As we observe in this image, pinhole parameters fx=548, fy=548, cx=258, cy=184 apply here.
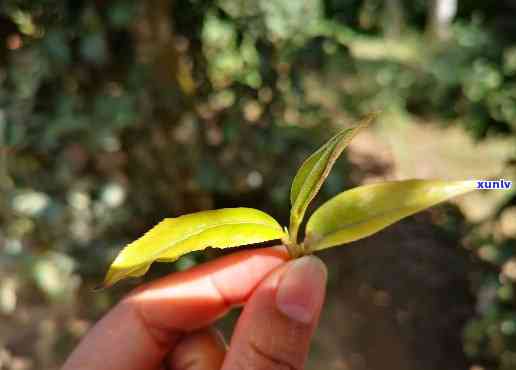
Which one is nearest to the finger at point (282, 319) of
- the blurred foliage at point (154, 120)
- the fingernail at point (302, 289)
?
the fingernail at point (302, 289)

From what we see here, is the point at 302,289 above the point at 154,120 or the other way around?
above

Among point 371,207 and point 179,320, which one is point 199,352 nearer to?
point 179,320

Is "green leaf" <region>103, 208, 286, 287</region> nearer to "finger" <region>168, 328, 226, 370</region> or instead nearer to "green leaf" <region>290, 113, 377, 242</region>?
"green leaf" <region>290, 113, 377, 242</region>

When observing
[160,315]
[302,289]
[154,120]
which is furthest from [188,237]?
[154,120]

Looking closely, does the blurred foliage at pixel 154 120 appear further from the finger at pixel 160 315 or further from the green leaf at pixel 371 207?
the green leaf at pixel 371 207

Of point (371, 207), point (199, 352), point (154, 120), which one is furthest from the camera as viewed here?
point (154, 120)

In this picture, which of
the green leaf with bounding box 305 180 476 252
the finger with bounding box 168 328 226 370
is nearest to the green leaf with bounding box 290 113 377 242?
the green leaf with bounding box 305 180 476 252
